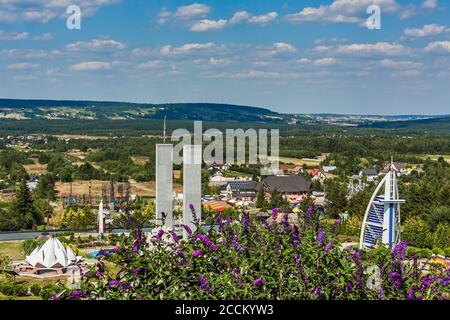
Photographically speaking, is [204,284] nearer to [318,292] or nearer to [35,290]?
[318,292]

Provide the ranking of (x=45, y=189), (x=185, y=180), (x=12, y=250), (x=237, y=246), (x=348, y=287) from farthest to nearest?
(x=45, y=189) → (x=12, y=250) → (x=185, y=180) → (x=237, y=246) → (x=348, y=287)

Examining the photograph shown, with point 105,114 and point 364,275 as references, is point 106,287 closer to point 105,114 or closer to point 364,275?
point 364,275

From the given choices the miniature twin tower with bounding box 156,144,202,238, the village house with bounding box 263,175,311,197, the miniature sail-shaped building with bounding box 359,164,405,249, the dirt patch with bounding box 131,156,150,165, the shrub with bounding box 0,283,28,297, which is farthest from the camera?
the dirt patch with bounding box 131,156,150,165

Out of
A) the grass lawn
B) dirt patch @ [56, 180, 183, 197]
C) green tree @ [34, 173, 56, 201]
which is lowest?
the grass lawn

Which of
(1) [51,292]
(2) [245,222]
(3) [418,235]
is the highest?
(2) [245,222]

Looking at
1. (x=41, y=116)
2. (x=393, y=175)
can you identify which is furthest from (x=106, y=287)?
(x=41, y=116)

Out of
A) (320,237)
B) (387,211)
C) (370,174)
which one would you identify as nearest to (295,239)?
(320,237)

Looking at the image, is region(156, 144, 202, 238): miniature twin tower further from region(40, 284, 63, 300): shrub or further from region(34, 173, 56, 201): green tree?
region(34, 173, 56, 201): green tree

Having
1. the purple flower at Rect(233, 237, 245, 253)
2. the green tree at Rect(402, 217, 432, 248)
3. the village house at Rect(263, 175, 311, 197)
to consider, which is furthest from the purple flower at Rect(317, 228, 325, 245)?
the village house at Rect(263, 175, 311, 197)
